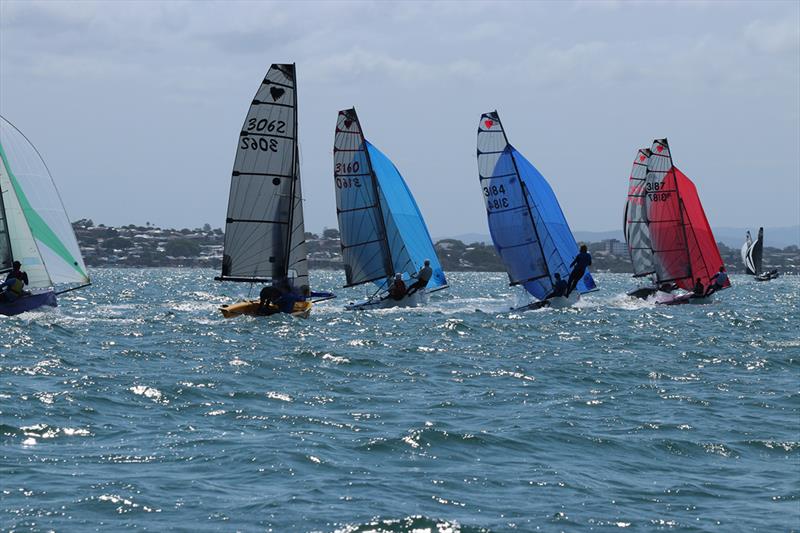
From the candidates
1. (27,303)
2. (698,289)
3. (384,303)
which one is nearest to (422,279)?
(384,303)

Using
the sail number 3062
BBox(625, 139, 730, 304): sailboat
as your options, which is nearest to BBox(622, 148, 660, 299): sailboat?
BBox(625, 139, 730, 304): sailboat

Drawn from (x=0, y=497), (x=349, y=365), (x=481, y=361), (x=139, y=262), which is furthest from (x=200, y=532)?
(x=139, y=262)

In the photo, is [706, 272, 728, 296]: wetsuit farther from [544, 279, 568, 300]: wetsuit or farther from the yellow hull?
the yellow hull

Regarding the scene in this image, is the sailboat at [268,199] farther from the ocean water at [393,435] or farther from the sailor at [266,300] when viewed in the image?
the ocean water at [393,435]

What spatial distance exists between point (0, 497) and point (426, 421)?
5.07 meters

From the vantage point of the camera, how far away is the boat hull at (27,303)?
90.3 feet

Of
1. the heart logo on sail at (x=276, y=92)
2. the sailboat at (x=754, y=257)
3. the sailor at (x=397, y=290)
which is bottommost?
the sailboat at (x=754, y=257)

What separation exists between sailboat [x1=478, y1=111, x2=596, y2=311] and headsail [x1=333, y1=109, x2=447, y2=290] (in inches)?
99.8

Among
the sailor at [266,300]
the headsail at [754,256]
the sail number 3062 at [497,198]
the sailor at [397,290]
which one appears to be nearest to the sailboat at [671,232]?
the sail number 3062 at [497,198]

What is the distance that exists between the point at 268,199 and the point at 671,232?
16.7m

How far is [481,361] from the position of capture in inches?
782

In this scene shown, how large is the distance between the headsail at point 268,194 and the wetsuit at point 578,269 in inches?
315

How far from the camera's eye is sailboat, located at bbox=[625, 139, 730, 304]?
41.0m

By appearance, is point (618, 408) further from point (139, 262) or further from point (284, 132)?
point (139, 262)
